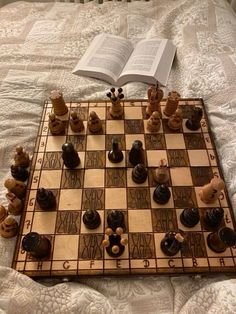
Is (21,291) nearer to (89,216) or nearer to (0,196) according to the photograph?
(89,216)

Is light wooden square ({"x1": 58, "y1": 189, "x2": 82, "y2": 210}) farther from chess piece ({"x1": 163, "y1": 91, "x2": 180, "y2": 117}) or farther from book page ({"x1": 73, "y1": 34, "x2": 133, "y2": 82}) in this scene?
book page ({"x1": 73, "y1": 34, "x2": 133, "y2": 82})

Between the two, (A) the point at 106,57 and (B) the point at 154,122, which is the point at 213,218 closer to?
(B) the point at 154,122

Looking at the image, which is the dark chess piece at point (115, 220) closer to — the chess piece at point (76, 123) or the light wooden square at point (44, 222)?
the light wooden square at point (44, 222)

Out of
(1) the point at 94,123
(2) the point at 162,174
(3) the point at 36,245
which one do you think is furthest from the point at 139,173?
(3) the point at 36,245

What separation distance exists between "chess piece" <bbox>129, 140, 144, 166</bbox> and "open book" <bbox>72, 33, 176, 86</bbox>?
1.52ft

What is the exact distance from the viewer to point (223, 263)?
35.3 inches

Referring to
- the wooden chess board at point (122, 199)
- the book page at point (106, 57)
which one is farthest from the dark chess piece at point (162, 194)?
the book page at point (106, 57)

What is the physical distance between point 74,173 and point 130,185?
221mm

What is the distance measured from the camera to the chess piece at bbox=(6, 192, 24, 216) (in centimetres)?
99

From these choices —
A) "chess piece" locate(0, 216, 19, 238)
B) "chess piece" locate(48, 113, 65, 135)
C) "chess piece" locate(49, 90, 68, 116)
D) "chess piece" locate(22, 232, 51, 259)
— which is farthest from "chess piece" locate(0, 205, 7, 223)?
"chess piece" locate(49, 90, 68, 116)

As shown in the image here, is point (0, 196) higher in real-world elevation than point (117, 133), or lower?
lower

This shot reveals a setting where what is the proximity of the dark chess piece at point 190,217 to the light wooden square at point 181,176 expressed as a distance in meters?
0.14

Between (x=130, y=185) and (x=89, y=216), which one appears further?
(x=130, y=185)

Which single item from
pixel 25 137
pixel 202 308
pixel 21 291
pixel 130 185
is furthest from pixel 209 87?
pixel 21 291
